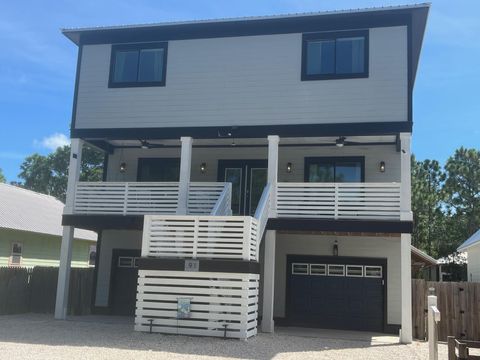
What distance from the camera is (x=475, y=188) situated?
4116 cm

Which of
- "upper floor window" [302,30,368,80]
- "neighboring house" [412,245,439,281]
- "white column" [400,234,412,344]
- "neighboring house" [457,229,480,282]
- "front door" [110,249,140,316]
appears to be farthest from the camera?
"neighboring house" [457,229,480,282]

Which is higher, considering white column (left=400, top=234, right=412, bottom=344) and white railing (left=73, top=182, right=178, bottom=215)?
white railing (left=73, top=182, right=178, bottom=215)

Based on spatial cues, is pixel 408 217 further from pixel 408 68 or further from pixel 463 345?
pixel 463 345

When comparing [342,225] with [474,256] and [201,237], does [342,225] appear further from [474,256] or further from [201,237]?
[474,256]

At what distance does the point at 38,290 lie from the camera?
1789cm

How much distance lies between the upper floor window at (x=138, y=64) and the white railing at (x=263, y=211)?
485 centimetres

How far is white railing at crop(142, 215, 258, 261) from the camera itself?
12422 mm

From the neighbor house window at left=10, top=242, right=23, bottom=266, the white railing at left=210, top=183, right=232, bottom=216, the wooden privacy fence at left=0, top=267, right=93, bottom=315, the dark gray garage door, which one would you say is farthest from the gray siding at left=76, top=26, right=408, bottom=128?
the neighbor house window at left=10, top=242, right=23, bottom=266

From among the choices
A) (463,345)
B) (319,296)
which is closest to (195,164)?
(319,296)

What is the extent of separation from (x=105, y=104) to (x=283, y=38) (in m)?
5.62

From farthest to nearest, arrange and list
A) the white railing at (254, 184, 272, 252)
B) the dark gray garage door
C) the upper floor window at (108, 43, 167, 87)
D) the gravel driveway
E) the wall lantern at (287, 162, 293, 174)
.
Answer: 1. the wall lantern at (287, 162, 293, 174)
2. the upper floor window at (108, 43, 167, 87)
3. the dark gray garage door
4. the white railing at (254, 184, 272, 252)
5. the gravel driveway

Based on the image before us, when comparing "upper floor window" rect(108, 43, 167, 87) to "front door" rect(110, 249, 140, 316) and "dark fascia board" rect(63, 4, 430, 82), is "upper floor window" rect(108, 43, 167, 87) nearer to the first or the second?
"dark fascia board" rect(63, 4, 430, 82)

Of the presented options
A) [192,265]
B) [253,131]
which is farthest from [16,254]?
[192,265]

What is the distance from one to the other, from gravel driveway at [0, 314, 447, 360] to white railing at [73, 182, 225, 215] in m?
3.26
